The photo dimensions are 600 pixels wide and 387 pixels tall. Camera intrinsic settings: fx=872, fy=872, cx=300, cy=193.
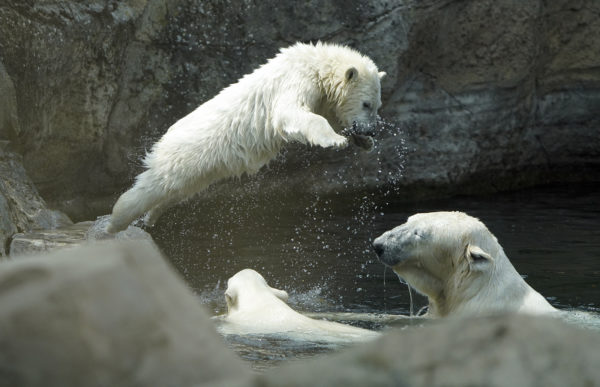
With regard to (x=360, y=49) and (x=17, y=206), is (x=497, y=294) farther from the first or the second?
(x=360, y=49)

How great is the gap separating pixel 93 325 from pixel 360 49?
25.5 ft

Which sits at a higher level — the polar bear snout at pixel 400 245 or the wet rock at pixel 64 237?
the polar bear snout at pixel 400 245

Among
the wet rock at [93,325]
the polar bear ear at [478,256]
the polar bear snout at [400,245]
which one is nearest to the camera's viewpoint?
the wet rock at [93,325]

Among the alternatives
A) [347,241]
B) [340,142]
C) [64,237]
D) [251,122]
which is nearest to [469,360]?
[340,142]

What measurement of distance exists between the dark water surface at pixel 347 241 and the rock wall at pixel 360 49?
0.37m

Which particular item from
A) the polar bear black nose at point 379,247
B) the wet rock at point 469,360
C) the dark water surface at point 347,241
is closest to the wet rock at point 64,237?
the dark water surface at point 347,241

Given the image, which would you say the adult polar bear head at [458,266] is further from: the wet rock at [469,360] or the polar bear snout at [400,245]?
the wet rock at [469,360]

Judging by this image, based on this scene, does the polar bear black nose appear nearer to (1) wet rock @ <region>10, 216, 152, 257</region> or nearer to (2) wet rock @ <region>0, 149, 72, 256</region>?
(1) wet rock @ <region>10, 216, 152, 257</region>

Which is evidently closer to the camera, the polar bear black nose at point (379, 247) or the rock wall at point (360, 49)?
the polar bear black nose at point (379, 247)

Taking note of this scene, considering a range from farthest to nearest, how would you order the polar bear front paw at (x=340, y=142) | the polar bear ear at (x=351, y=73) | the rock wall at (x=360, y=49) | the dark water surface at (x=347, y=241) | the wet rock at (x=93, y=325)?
the rock wall at (x=360, y=49) < the dark water surface at (x=347, y=241) < the polar bear ear at (x=351, y=73) < the polar bear front paw at (x=340, y=142) < the wet rock at (x=93, y=325)

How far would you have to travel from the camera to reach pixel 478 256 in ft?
14.8

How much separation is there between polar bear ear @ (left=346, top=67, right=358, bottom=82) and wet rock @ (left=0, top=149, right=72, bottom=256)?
8.56 feet

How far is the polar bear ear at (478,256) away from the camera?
4492 millimetres

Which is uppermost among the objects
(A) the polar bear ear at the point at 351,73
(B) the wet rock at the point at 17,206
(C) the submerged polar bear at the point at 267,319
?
(A) the polar bear ear at the point at 351,73
